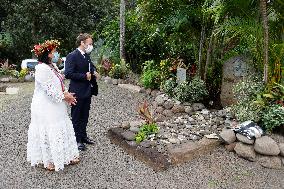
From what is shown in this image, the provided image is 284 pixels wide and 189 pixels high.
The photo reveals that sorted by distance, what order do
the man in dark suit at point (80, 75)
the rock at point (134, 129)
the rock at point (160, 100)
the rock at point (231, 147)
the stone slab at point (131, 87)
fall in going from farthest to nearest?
1. the stone slab at point (131, 87)
2. the rock at point (160, 100)
3. the rock at point (134, 129)
4. the rock at point (231, 147)
5. the man in dark suit at point (80, 75)

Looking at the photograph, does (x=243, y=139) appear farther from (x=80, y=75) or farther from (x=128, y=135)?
(x=80, y=75)

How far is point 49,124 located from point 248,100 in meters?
3.44

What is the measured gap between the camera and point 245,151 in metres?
6.27

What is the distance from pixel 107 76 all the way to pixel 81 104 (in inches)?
258

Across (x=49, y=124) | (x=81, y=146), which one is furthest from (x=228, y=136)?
(x=49, y=124)

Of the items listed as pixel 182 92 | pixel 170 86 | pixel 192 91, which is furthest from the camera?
pixel 170 86

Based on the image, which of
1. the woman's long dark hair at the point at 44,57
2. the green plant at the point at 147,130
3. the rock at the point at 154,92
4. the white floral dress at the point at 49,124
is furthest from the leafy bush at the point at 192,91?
the woman's long dark hair at the point at 44,57

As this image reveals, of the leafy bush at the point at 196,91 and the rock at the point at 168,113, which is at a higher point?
the leafy bush at the point at 196,91

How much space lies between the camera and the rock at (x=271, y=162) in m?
6.09

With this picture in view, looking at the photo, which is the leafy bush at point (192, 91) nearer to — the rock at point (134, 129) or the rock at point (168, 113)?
the rock at point (168, 113)

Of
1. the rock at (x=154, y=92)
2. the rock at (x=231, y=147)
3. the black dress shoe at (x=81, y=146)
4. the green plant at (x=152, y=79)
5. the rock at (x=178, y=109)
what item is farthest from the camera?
the green plant at (x=152, y=79)

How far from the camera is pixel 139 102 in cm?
1002

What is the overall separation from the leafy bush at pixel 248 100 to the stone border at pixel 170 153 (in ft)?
2.33

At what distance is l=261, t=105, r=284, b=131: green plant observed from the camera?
6.52m
